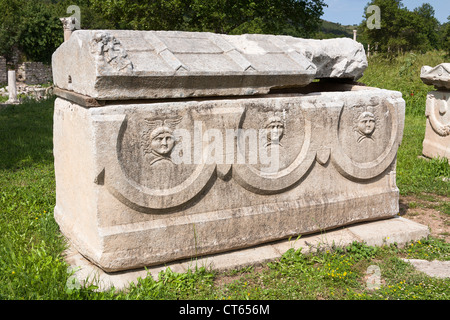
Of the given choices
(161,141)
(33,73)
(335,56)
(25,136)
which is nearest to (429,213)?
(335,56)

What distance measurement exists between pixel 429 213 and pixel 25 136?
554cm

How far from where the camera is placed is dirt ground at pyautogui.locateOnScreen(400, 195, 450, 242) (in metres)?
3.84

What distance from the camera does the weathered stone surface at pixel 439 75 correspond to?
18.6 feet

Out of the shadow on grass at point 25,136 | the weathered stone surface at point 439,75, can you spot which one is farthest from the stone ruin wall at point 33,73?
the weathered stone surface at point 439,75

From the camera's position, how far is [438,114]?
5984 mm

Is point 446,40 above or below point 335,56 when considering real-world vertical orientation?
above

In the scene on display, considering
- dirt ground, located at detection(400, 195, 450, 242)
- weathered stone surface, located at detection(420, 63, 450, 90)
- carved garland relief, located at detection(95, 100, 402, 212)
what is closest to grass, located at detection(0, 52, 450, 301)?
dirt ground, located at detection(400, 195, 450, 242)

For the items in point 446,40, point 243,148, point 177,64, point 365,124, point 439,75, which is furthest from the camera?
point 446,40

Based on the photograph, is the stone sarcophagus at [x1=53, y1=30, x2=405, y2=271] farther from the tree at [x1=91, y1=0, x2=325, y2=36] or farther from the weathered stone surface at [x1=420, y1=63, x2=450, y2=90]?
the tree at [x1=91, y1=0, x2=325, y2=36]

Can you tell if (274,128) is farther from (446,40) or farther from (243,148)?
(446,40)

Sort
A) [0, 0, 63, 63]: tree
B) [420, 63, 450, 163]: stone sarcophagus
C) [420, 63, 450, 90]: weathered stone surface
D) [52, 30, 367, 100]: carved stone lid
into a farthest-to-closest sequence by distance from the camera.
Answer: [0, 0, 63, 63]: tree
[420, 63, 450, 163]: stone sarcophagus
[420, 63, 450, 90]: weathered stone surface
[52, 30, 367, 100]: carved stone lid

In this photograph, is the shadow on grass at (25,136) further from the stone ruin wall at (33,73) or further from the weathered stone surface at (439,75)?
the stone ruin wall at (33,73)

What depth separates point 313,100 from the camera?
3205 mm

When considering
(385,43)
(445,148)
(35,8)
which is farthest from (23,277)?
(385,43)
